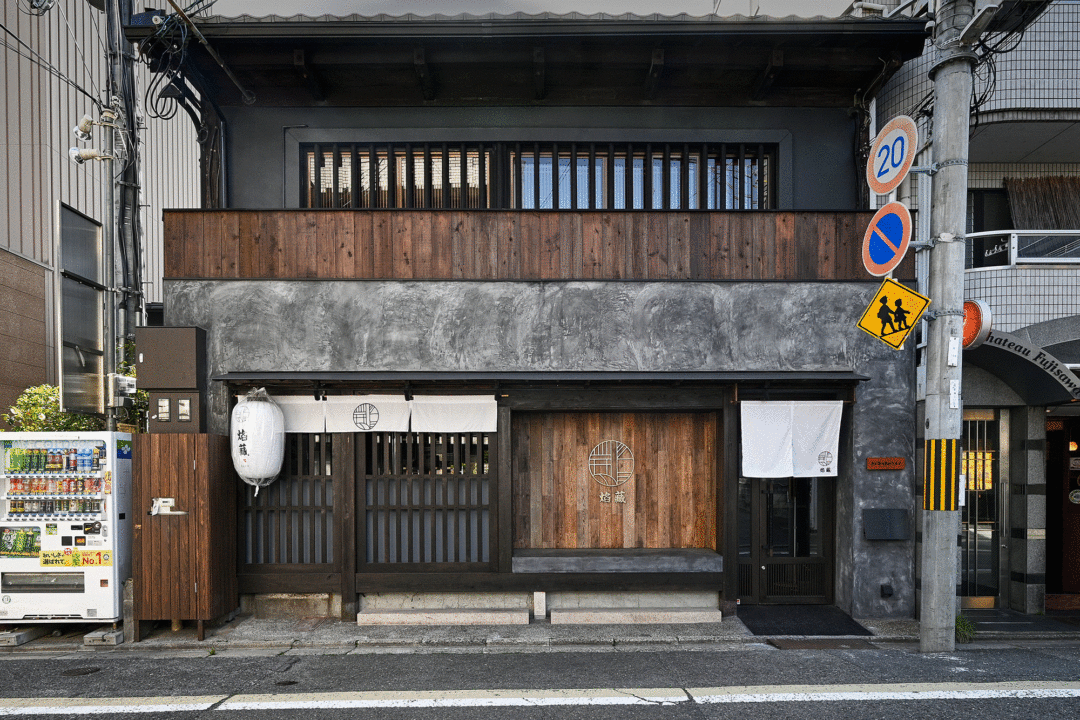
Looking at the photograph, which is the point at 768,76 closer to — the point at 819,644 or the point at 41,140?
the point at 819,644

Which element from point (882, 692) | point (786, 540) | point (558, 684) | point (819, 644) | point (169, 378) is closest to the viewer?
point (882, 692)

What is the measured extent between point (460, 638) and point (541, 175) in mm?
7014

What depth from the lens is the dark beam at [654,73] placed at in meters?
8.54

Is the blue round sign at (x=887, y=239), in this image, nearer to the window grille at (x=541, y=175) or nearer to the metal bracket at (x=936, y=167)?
the metal bracket at (x=936, y=167)

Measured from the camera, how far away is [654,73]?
28.8ft

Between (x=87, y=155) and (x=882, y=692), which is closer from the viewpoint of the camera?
(x=882, y=692)

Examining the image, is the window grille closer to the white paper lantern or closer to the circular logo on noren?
the circular logo on noren

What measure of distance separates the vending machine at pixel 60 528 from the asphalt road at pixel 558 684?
619 millimetres

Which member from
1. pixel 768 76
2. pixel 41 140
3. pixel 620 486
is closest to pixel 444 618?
pixel 620 486

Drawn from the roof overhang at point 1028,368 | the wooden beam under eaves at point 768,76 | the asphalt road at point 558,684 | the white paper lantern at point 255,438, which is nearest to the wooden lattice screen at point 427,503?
the white paper lantern at point 255,438

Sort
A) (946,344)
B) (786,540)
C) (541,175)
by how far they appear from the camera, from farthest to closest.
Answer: (541,175) < (786,540) < (946,344)

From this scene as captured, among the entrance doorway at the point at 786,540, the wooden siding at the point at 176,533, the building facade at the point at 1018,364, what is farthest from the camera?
the entrance doorway at the point at 786,540

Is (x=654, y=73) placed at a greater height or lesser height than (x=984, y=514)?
greater

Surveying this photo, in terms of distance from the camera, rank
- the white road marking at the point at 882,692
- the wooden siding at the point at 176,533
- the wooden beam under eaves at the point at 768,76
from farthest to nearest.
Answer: the wooden beam under eaves at the point at 768,76 → the wooden siding at the point at 176,533 → the white road marking at the point at 882,692
